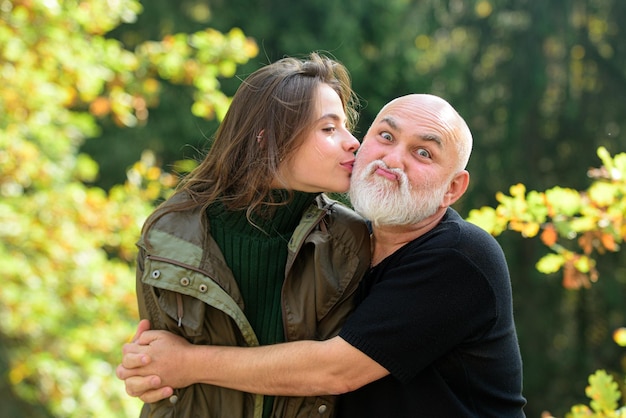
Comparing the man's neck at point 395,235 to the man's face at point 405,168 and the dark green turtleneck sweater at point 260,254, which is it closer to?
the man's face at point 405,168

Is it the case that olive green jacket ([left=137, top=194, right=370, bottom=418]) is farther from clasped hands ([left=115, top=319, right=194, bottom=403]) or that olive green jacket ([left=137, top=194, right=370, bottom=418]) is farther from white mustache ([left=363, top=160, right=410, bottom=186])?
white mustache ([left=363, top=160, right=410, bottom=186])

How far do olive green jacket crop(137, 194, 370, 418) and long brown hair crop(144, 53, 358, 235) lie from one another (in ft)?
0.43

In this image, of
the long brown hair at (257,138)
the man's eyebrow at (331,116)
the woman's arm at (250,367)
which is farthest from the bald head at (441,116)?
the woman's arm at (250,367)

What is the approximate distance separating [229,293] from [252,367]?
0.69ft

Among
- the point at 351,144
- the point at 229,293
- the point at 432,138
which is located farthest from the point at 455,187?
the point at 229,293

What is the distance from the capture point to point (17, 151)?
599cm

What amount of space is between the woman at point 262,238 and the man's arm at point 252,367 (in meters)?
0.05

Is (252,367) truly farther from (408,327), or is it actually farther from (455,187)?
(455,187)

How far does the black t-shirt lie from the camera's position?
2189 mm

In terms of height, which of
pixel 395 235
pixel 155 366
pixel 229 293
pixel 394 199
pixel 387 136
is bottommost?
pixel 155 366

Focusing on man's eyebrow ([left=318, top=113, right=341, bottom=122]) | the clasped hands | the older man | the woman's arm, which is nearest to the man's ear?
the older man

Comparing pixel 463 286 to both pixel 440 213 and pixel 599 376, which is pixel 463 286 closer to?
pixel 440 213

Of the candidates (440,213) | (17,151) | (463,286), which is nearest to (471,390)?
(463,286)

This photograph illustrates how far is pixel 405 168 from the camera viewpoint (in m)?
2.36
